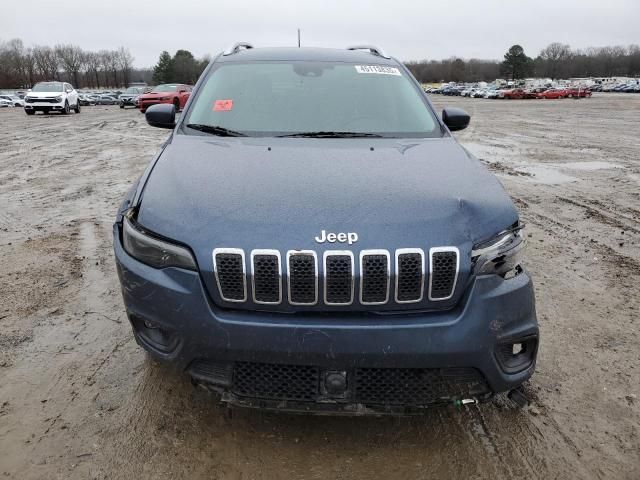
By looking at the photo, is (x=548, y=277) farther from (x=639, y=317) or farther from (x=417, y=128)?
(x=417, y=128)

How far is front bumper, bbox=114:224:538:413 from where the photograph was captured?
80.5 inches

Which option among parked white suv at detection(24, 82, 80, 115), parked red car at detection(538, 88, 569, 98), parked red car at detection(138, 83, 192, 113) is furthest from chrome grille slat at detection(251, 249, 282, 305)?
parked red car at detection(538, 88, 569, 98)

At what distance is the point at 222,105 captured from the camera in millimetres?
3557

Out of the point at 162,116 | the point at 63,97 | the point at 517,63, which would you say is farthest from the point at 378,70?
the point at 517,63

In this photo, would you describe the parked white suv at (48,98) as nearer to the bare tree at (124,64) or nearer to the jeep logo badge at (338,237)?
the jeep logo badge at (338,237)

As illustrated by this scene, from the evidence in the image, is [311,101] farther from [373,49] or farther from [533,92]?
[533,92]

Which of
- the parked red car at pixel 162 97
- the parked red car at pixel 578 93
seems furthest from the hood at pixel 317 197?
the parked red car at pixel 578 93

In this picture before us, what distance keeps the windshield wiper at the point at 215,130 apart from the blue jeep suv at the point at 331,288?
776 mm

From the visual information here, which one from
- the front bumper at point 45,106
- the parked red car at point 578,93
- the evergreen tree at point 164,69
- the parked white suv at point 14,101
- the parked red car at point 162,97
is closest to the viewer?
the parked red car at point 162,97

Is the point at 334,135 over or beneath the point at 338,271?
over

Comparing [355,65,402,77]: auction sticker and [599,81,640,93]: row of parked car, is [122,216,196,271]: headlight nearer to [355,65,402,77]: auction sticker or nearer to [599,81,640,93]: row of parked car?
[355,65,402,77]: auction sticker

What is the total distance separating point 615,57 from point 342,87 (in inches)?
6420

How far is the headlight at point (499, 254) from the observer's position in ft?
7.16

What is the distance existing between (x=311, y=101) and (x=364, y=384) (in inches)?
82.5
